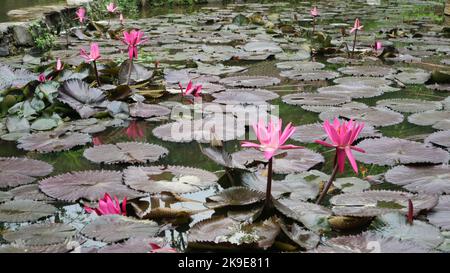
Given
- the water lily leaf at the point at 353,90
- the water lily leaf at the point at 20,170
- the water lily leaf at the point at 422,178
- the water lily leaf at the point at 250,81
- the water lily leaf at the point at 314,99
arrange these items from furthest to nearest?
the water lily leaf at the point at 250,81 < the water lily leaf at the point at 353,90 < the water lily leaf at the point at 314,99 < the water lily leaf at the point at 20,170 < the water lily leaf at the point at 422,178

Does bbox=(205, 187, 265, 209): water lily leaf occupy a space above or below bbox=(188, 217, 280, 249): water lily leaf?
above

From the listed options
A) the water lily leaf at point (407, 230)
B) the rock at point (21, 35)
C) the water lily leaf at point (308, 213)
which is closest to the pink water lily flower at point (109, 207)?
the water lily leaf at point (308, 213)

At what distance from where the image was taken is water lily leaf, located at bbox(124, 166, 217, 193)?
1.74 meters

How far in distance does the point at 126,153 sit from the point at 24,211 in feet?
1.88

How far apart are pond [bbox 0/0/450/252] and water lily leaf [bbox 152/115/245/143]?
1 cm

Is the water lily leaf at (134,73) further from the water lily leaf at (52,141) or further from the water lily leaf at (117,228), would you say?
the water lily leaf at (117,228)

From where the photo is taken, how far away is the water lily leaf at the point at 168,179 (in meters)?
1.74

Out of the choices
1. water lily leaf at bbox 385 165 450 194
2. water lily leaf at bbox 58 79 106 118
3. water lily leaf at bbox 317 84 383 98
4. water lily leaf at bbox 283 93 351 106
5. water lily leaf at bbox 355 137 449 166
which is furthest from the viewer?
water lily leaf at bbox 317 84 383 98

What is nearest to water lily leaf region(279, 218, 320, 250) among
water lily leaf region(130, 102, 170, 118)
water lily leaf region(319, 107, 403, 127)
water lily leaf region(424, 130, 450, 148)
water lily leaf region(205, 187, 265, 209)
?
water lily leaf region(205, 187, 265, 209)

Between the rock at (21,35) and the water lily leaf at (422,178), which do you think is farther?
the rock at (21,35)

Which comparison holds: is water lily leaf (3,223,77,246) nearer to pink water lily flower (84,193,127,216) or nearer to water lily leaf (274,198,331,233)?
pink water lily flower (84,193,127,216)

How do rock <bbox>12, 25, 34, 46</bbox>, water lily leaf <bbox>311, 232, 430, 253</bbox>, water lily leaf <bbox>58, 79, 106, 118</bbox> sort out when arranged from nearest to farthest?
1. water lily leaf <bbox>311, 232, 430, 253</bbox>
2. water lily leaf <bbox>58, 79, 106, 118</bbox>
3. rock <bbox>12, 25, 34, 46</bbox>

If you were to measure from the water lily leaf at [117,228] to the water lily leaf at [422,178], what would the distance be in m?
0.83

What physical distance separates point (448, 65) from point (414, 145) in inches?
83.5
